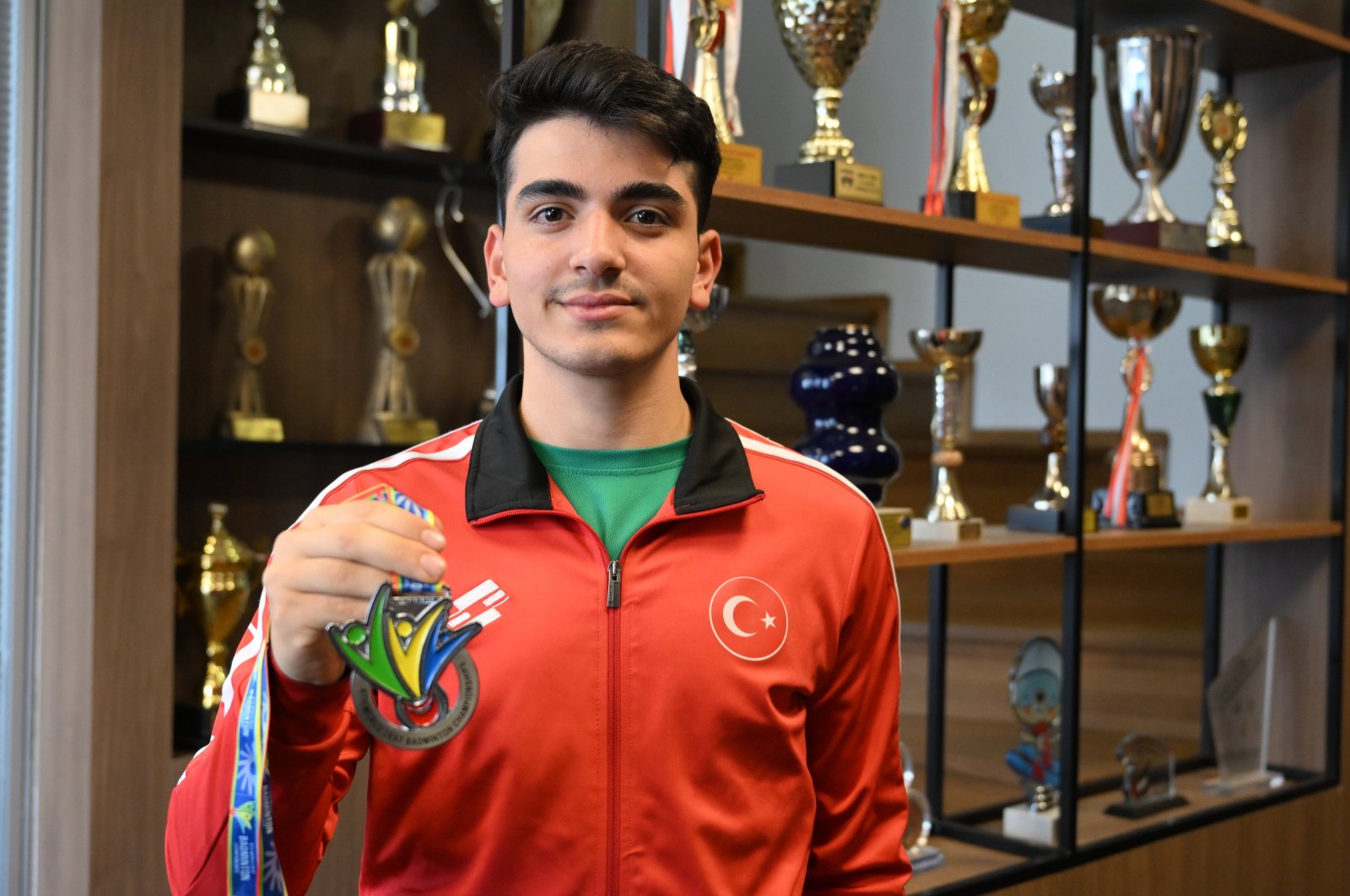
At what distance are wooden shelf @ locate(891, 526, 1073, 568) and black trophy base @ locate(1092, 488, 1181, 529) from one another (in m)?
0.30

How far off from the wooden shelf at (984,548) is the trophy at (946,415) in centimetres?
5

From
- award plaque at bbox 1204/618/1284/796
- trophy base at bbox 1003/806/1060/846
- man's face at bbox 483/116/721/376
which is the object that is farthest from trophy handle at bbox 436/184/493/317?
man's face at bbox 483/116/721/376

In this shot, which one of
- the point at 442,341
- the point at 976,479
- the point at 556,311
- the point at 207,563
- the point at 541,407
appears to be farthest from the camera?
the point at 976,479

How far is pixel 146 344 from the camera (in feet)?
7.80

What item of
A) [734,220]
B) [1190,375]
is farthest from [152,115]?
[1190,375]

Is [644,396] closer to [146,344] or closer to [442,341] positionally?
[146,344]

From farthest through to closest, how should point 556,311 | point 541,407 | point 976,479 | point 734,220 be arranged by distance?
point 976,479 → point 734,220 → point 541,407 → point 556,311

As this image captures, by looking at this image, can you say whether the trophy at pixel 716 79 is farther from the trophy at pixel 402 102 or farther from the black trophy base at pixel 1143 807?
the black trophy base at pixel 1143 807

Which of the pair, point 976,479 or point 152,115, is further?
point 976,479

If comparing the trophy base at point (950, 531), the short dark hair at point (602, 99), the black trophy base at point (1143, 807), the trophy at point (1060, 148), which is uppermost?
the trophy at point (1060, 148)

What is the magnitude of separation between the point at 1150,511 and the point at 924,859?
31.6 inches

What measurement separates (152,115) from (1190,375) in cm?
292

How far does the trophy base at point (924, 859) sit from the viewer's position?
2.29 meters

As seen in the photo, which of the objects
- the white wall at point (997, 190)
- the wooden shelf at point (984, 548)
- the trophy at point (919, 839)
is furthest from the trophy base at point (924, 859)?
the white wall at point (997, 190)
